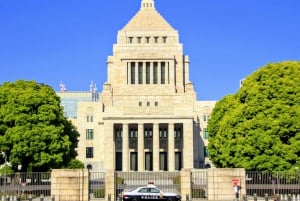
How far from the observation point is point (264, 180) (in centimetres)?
4194

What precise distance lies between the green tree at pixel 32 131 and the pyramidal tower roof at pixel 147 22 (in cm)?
5145

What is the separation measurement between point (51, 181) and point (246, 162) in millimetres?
19517

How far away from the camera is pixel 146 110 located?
9306 centimetres

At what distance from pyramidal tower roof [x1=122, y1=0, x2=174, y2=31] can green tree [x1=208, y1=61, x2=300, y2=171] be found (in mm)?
56666

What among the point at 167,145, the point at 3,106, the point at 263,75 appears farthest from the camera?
the point at 167,145

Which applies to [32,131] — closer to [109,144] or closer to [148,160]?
[109,144]

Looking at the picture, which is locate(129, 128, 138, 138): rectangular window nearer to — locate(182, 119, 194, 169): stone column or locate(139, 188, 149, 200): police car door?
locate(182, 119, 194, 169): stone column

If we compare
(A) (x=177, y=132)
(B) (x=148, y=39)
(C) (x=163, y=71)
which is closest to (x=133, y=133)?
(A) (x=177, y=132)

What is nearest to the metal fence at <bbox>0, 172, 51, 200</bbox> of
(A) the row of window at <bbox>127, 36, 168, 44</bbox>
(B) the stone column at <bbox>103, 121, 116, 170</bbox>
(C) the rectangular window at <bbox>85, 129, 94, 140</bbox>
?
(B) the stone column at <bbox>103, 121, 116, 170</bbox>

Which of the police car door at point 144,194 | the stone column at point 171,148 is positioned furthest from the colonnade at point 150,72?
the police car door at point 144,194

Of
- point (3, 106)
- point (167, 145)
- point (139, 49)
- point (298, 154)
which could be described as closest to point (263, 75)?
point (298, 154)

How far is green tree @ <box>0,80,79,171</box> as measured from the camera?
5697 centimetres

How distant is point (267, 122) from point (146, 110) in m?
44.5

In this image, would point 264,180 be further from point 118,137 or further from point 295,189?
point 118,137
